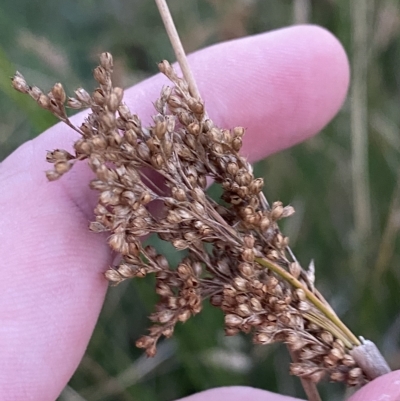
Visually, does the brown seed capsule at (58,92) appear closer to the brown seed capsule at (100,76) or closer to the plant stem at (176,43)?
the brown seed capsule at (100,76)

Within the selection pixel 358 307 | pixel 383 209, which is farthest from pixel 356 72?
pixel 358 307

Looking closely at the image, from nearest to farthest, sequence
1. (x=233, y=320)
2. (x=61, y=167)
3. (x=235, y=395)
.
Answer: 1. (x=61, y=167)
2. (x=233, y=320)
3. (x=235, y=395)

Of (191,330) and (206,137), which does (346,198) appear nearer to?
(191,330)

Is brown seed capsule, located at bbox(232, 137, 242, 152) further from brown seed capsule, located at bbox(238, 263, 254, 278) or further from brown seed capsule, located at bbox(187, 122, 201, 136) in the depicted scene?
brown seed capsule, located at bbox(238, 263, 254, 278)

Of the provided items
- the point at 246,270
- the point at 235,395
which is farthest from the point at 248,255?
the point at 235,395

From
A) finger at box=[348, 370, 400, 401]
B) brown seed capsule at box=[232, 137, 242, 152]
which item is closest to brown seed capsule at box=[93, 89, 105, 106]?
brown seed capsule at box=[232, 137, 242, 152]

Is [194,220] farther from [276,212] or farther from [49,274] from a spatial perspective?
[49,274]

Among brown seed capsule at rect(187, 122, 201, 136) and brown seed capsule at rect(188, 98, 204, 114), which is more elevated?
brown seed capsule at rect(188, 98, 204, 114)
